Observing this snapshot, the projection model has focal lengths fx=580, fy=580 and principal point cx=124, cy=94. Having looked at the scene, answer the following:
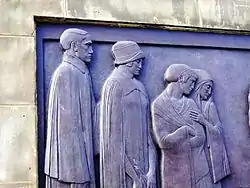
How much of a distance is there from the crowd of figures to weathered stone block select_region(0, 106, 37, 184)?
0.12 m

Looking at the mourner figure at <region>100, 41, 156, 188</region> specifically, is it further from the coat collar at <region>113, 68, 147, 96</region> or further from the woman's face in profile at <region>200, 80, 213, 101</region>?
the woman's face in profile at <region>200, 80, 213, 101</region>

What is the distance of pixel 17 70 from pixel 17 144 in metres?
0.53

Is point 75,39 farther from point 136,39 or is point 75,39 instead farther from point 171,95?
point 171,95

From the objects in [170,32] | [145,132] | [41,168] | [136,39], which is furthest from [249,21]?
[41,168]

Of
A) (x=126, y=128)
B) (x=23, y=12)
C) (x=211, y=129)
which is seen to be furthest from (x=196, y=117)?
(x=23, y=12)

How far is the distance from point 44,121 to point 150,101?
0.81 m

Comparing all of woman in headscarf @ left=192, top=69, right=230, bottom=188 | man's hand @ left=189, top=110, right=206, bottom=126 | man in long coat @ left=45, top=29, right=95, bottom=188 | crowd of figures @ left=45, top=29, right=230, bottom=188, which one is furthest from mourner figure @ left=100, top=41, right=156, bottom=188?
woman in headscarf @ left=192, top=69, right=230, bottom=188

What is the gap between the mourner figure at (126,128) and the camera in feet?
13.3

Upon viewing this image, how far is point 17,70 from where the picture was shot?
4.09 m

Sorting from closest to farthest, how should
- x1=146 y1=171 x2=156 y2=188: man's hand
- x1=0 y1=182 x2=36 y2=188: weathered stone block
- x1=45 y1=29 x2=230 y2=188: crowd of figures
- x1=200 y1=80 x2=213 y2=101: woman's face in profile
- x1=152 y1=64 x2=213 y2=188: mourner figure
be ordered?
1. x1=0 y1=182 x2=36 y2=188: weathered stone block
2. x1=45 y1=29 x2=230 y2=188: crowd of figures
3. x1=146 y1=171 x2=156 y2=188: man's hand
4. x1=152 y1=64 x2=213 y2=188: mourner figure
5. x1=200 y1=80 x2=213 y2=101: woman's face in profile

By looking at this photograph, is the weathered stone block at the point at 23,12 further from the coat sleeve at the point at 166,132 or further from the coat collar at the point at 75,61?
the coat sleeve at the point at 166,132

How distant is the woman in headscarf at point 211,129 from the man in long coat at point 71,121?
872mm

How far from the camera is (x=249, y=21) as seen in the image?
4758 millimetres

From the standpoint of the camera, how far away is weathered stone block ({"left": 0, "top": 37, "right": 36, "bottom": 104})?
4.04 metres
